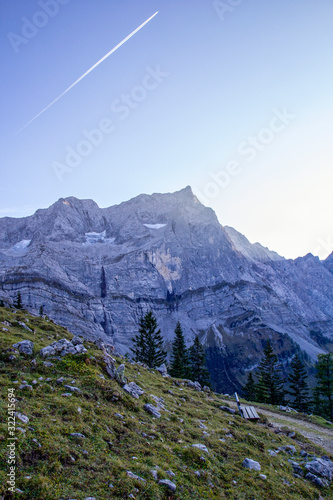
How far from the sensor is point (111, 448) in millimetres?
10633

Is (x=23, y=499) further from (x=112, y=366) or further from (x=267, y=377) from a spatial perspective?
(x=267, y=377)

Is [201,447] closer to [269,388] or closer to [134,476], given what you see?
[134,476]

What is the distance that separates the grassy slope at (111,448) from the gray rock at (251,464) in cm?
27

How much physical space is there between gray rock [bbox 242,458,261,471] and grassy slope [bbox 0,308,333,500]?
270 mm

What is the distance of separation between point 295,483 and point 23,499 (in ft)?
38.3

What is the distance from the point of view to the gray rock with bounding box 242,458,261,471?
42.8 ft

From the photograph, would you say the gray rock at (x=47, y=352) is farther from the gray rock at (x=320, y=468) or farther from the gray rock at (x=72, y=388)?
the gray rock at (x=320, y=468)

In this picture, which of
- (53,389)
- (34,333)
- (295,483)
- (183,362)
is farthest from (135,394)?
(183,362)

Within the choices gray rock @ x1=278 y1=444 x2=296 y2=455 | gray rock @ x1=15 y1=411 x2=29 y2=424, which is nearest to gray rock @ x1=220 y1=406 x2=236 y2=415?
gray rock @ x1=278 y1=444 x2=296 y2=455

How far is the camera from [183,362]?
59.9m

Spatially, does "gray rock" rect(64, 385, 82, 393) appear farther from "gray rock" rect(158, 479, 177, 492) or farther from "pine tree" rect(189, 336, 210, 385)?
"pine tree" rect(189, 336, 210, 385)

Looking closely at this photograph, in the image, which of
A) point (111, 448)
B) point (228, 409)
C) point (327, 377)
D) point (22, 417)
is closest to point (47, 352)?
point (22, 417)

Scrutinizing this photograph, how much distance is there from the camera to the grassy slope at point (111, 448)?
27.7ft

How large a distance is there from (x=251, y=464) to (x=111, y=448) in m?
6.87
